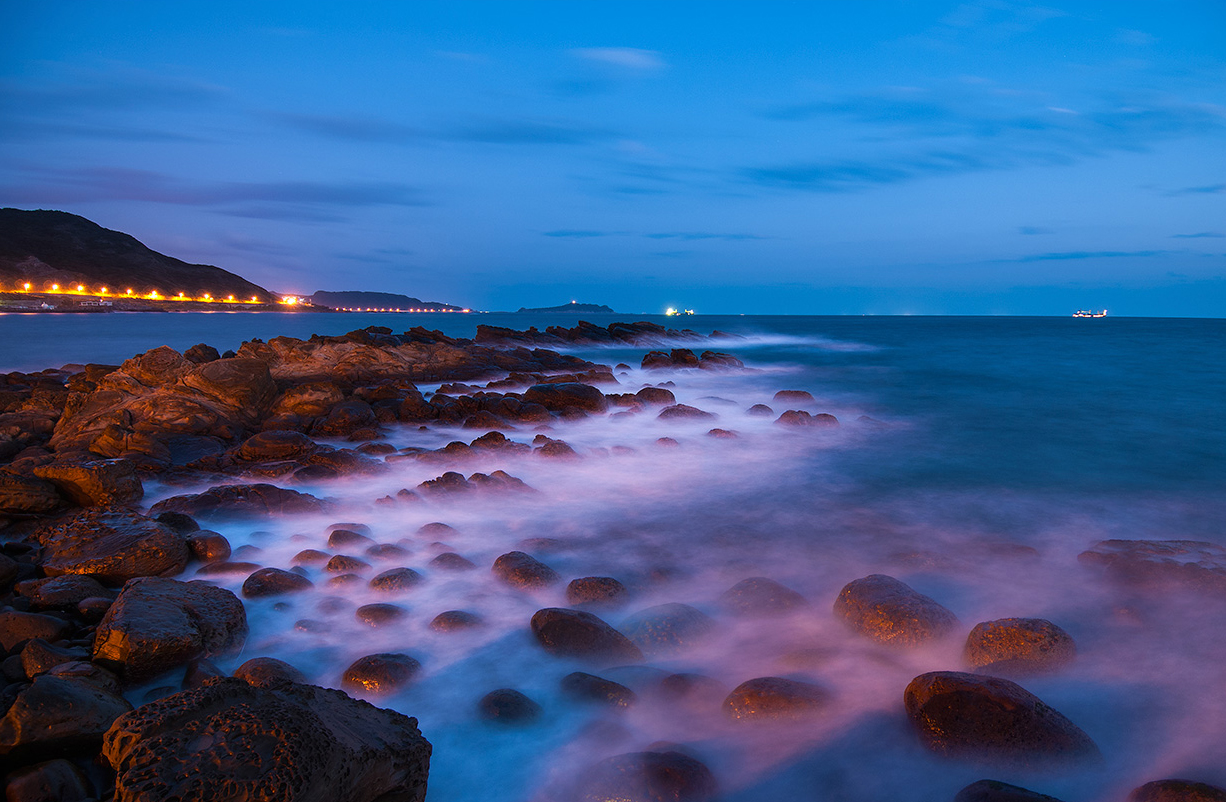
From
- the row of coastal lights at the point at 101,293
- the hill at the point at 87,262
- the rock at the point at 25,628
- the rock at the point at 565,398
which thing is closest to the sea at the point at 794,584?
the rock at the point at 565,398

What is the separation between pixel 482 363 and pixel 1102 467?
15305 millimetres

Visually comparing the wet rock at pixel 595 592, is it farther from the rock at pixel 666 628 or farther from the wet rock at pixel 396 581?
the wet rock at pixel 396 581

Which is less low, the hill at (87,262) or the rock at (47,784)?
the hill at (87,262)

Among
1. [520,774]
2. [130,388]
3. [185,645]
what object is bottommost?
[520,774]

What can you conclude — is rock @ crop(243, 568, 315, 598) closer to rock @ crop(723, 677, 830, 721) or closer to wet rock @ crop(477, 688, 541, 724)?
wet rock @ crop(477, 688, 541, 724)

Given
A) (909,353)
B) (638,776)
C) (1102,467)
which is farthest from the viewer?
(909,353)

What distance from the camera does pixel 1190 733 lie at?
360 cm

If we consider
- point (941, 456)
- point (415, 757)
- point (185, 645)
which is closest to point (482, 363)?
point (941, 456)

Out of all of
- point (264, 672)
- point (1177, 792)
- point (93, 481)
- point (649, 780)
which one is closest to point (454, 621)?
point (264, 672)

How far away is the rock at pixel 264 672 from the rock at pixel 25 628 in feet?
3.51

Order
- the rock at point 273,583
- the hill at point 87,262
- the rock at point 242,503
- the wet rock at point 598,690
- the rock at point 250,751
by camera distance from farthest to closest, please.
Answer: the hill at point 87,262, the rock at point 242,503, the rock at point 273,583, the wet rock at point 598,690, the rock at point 250,751

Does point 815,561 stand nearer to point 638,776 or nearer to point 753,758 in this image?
point 753,758

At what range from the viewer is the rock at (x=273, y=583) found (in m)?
4.88

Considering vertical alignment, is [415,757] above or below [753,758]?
above
